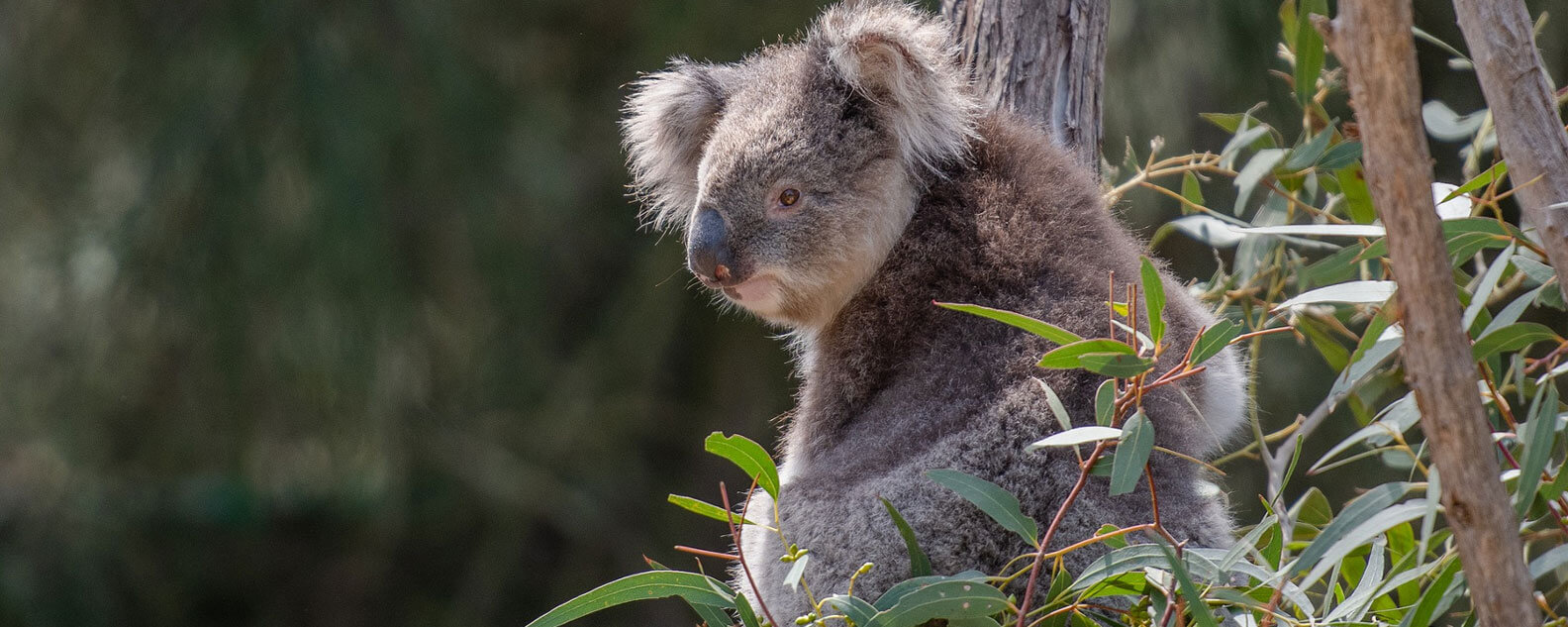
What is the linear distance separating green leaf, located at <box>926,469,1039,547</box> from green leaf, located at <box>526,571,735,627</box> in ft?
0.86

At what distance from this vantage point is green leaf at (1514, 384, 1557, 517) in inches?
44.1

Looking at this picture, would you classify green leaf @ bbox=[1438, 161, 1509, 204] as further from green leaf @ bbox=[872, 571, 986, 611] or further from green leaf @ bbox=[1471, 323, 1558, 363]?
green leaf @ bbox=[872, 571, 986, 611]

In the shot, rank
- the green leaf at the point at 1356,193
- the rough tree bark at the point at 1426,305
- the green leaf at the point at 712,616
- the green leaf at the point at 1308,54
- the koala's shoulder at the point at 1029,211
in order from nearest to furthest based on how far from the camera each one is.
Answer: the rough tree bark at the point at 1426,305 < the green leaf at the point at 712,616 < the koala's shoulder at the point at 1029,211 < the green leaf at the point at 1308,54 < the green leaf at the point at 1356,193

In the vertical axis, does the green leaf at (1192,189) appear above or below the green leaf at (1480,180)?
above

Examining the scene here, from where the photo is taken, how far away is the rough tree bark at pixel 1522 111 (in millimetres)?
1103

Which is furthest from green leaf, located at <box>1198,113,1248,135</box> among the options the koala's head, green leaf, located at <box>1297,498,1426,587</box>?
green leaf, located at <box>1297,498,1426,587</box>

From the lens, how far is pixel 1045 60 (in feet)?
7.13

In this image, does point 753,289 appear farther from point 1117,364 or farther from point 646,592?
point 1117,364

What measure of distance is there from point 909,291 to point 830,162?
25 centimetres

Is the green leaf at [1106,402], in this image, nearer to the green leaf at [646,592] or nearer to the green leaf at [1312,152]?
the green leaf at [646,592]

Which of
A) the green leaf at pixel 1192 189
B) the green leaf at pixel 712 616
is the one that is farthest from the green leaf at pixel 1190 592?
the green leaf at pixel 1192 189

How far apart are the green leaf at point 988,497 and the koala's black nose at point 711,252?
67 centimetres

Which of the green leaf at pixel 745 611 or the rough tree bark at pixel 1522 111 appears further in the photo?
the green leaf at pixel 745 611

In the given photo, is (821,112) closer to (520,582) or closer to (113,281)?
(113,281)
